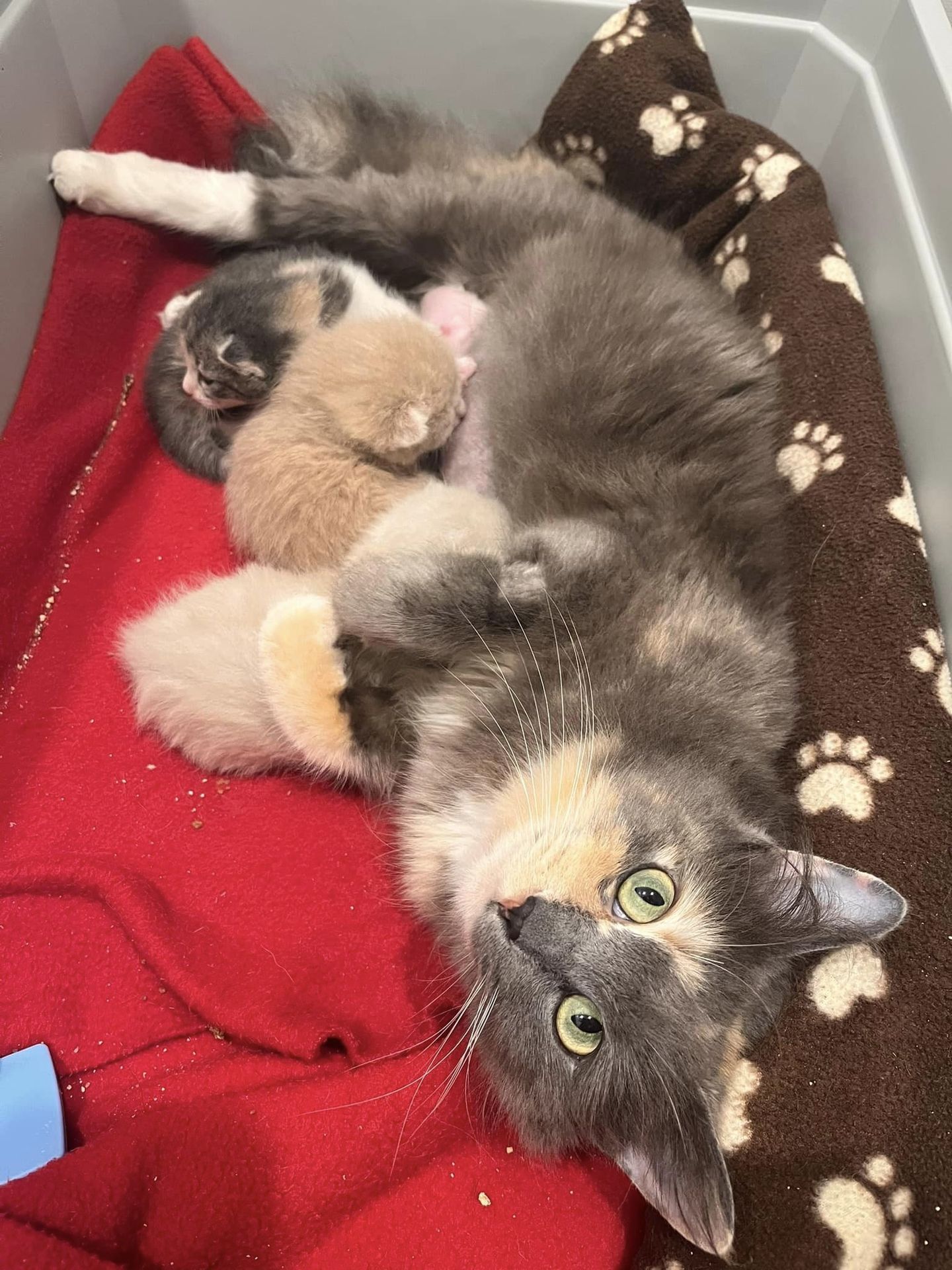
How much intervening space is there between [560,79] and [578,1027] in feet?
6.54

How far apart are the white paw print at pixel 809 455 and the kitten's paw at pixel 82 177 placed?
1.40 metres

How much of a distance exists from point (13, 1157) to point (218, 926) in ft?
1.29

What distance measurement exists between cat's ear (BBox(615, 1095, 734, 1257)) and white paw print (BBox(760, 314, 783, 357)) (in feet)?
4.09

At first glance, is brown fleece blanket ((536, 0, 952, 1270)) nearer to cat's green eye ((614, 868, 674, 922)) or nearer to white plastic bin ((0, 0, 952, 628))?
white plastic bin ((0, 0, 952, 628))

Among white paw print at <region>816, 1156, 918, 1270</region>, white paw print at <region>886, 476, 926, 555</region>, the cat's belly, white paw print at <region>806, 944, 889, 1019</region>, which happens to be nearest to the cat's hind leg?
the cat's belly

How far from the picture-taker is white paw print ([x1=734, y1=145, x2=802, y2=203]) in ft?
5.86

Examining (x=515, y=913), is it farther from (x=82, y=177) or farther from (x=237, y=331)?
(x=82, y=177)

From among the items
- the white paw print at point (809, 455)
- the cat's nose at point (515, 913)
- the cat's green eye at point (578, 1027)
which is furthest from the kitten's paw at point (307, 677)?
the white paw print at point (809, 455)

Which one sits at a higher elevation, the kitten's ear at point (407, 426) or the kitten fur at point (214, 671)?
the kitten's ear at point (407, 426)

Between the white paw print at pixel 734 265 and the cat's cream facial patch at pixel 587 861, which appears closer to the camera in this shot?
the cat's cream facial patch at pixel 587 861

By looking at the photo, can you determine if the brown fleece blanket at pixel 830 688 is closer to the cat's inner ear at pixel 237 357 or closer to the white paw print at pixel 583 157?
the white paw print at pixel 583 157

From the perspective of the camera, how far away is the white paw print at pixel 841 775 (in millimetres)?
1322

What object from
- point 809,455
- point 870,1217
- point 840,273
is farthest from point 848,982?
point 840,273

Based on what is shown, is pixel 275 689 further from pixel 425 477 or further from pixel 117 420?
pixel 117 420
